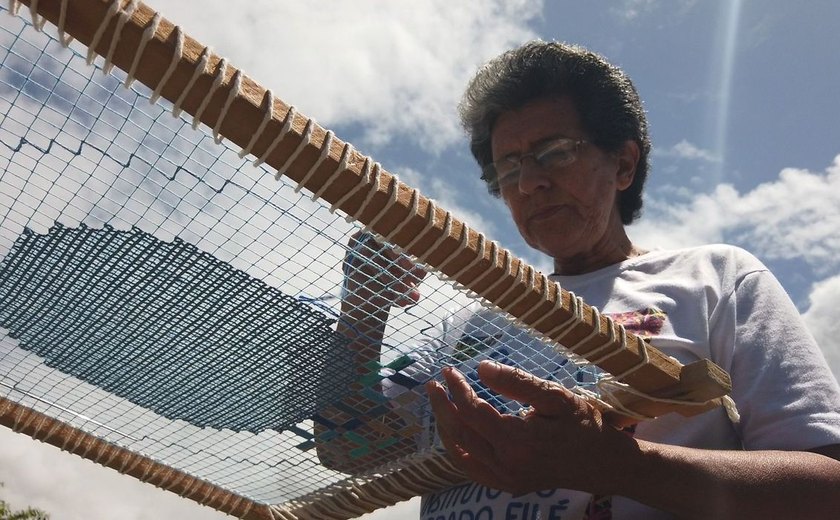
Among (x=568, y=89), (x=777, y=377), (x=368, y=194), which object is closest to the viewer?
(x=368, y=194)

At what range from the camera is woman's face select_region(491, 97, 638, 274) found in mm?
1878

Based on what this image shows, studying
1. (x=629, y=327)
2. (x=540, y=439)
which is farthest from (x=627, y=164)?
(x=540, y=439)

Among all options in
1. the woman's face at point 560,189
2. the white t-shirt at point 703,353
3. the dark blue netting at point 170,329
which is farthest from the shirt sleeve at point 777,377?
the dark blue netting at point 170,329

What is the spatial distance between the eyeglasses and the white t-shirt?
0.33 m

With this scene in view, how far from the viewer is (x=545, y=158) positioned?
1.89m

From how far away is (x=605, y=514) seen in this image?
57.5 inches

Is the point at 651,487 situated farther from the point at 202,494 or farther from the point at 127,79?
the point at 202,494

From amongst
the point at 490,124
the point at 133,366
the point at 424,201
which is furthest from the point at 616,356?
the point at 133,366

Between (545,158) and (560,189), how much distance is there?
9 centimetres

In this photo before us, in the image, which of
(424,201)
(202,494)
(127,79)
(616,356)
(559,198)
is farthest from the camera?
(202,494)

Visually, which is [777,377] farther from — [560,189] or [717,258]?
[560,189]

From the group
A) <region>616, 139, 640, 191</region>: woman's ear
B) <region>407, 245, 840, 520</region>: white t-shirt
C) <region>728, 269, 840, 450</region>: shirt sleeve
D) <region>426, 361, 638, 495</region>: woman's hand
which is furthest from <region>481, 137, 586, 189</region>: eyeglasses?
<region>426, 361, 638, 495</region>: woman's hand

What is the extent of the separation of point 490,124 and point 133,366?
110 cm

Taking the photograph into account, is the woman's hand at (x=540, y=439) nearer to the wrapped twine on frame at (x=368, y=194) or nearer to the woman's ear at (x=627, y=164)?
the wrapped twine on frame at (x=368, y=194)
